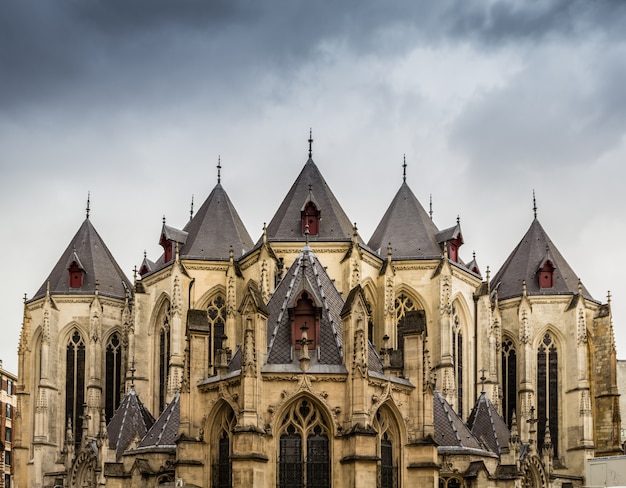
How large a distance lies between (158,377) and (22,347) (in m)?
8.97

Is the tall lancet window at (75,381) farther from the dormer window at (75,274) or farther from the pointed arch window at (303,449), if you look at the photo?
the pointed arch window at (303,449)

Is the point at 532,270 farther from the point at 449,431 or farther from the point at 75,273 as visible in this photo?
the point at 75,273

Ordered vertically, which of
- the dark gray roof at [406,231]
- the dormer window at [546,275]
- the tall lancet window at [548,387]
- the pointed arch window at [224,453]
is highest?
the dark gray roof at [406,231]

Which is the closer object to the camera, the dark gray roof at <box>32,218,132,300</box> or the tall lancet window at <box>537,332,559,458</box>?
the tall lancet window at <box>537,332,559,458</box>

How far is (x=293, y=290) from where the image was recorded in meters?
38.2

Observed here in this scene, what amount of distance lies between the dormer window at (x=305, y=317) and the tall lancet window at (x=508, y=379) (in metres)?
28.1

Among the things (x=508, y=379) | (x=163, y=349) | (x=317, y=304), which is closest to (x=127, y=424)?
(x=163, y=349)

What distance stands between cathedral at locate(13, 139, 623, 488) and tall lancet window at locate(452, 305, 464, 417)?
0.46ft

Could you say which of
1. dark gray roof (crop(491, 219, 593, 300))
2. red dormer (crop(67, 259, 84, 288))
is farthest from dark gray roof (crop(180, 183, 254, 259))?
dark gray roof (crop(491, 219, 593, 300))

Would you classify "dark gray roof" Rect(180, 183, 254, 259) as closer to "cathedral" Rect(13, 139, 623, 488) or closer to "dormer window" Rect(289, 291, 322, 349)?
"cathedral" Rect(13, 139, 623, 488)

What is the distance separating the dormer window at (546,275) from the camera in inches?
2534

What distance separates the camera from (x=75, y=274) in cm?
6531

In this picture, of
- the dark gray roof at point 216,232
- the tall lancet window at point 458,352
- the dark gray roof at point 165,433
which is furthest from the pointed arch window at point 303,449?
the dark gray roof at point 216,232

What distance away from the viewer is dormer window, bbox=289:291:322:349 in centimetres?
3694
